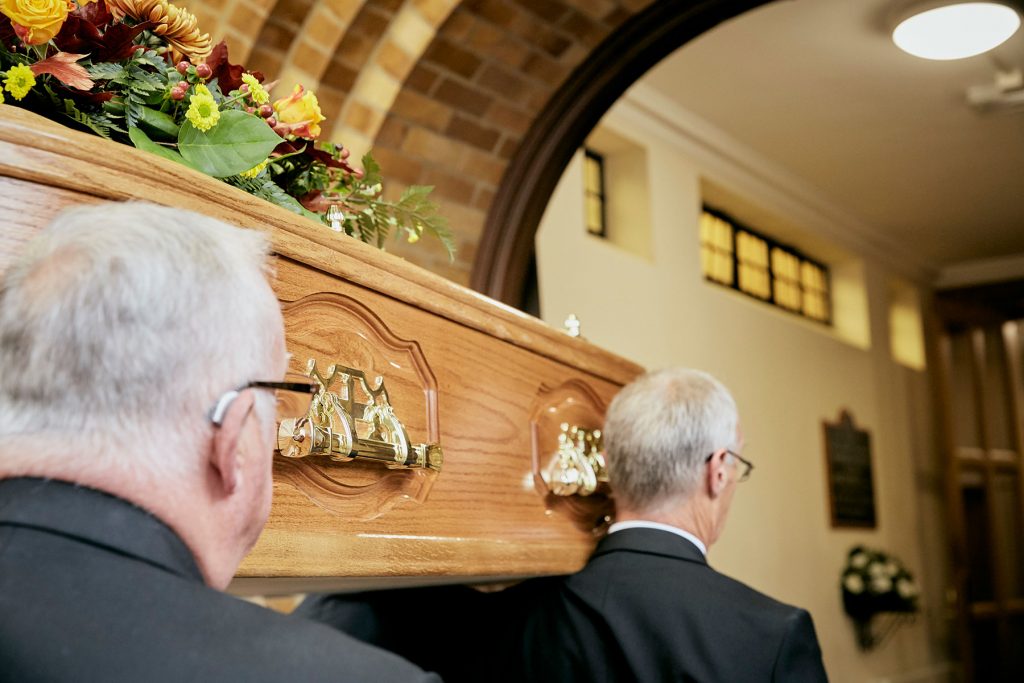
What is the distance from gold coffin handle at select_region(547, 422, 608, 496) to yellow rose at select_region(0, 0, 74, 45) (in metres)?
1.42

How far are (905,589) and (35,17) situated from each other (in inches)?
281

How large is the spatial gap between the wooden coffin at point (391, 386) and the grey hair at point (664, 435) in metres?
0.15

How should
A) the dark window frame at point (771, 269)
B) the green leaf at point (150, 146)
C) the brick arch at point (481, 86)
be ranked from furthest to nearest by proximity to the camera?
the dark window frame at point (771, 269)
the brick arch at point (481, 86)
the green leaf at point (150, 146)

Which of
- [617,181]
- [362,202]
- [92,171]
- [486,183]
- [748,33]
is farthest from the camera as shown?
[617,181]

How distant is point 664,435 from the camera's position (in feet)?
8.30

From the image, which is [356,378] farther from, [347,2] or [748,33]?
[748,33]

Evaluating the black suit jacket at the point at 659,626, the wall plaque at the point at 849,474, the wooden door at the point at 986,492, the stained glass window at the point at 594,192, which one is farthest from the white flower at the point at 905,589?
the black suit jacket at the point at 659,626

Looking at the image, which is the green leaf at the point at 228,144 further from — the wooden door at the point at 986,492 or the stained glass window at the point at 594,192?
the wooden door at the point at 986,492

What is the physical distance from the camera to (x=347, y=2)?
3150mm

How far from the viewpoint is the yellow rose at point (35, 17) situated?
51.8 inches

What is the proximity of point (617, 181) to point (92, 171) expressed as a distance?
4.80m

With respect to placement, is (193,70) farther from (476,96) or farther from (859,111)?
(859,111)

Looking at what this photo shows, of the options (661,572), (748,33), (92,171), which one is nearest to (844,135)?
(748,33)

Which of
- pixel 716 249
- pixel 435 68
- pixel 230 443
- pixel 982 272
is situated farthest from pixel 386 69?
pixel 982 272
